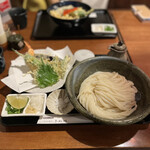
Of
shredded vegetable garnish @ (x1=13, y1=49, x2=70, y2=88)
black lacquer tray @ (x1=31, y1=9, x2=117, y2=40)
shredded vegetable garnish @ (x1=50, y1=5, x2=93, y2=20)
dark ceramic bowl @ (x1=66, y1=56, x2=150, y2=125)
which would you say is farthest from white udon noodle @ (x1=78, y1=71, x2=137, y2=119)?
shredded vegetable garnish @ (x1=50, y1=5, x2=93, y2=20)

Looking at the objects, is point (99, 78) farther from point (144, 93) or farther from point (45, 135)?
point (45, 135)

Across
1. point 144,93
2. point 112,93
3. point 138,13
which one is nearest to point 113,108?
point 112,93

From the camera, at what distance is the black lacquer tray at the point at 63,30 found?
7.12 ft

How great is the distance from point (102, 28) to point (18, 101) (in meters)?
1.60

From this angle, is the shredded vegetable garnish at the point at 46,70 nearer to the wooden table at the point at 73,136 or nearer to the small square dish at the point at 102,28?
the wooden table at the point at 73,136

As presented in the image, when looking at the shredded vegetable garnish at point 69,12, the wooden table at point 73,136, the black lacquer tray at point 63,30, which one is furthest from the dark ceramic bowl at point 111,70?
the shredded vegetable garnish at point 69,12

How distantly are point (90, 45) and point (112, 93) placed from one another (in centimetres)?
96

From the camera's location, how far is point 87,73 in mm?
1439

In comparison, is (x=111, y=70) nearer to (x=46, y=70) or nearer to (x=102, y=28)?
(x=46, y=70)

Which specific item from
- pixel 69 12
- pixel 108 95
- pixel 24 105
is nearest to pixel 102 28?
pixel 69 12

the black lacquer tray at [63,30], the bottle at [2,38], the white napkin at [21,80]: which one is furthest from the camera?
the black lacquer tray at [63,30]

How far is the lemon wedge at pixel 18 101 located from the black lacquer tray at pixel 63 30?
113 centimetres

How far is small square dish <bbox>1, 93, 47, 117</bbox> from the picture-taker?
45.3 inches

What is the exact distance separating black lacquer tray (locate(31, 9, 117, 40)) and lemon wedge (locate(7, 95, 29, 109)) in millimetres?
1134
